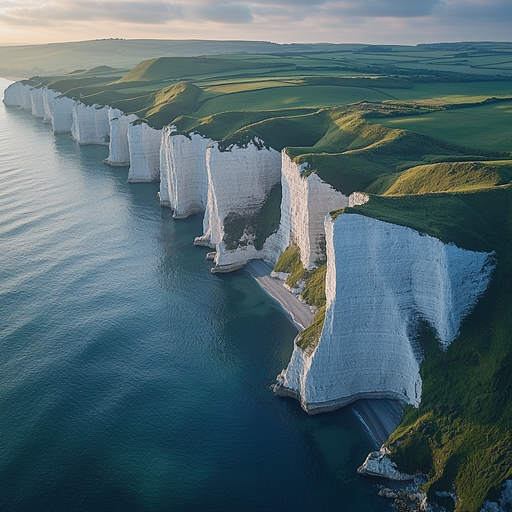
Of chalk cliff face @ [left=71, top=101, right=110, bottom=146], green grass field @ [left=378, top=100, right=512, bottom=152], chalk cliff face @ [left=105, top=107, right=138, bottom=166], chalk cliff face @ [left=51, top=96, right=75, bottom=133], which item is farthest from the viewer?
chalk cliff face @ [left=51, top=96, right=75, bottom=133]

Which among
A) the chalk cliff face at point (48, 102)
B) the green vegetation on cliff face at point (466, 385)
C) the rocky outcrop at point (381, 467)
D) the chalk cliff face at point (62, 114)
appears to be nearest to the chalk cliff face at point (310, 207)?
the green vegetation on cliff face at point (466, 385)

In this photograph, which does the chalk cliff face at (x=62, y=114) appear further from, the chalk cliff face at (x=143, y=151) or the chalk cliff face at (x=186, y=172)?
the chalk cliff face at (x=186, y=172)

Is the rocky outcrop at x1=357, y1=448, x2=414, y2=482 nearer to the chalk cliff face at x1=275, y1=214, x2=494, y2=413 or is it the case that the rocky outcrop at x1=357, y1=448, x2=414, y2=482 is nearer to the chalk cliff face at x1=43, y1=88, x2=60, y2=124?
the chalk cliff face at x1=275, y1=214, x2=494, y2=413

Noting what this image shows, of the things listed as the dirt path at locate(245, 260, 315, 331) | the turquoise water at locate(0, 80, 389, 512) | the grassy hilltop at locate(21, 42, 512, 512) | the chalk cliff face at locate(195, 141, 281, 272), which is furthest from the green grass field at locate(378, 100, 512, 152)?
the turquoise water at locate(0, 80, 389, 512)

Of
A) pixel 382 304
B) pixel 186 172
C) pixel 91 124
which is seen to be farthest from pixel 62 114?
pixel 382 304

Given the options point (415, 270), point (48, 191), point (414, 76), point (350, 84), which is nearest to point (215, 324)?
point (415, 270)

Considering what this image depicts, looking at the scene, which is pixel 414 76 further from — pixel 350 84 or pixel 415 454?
pixel 415 454
